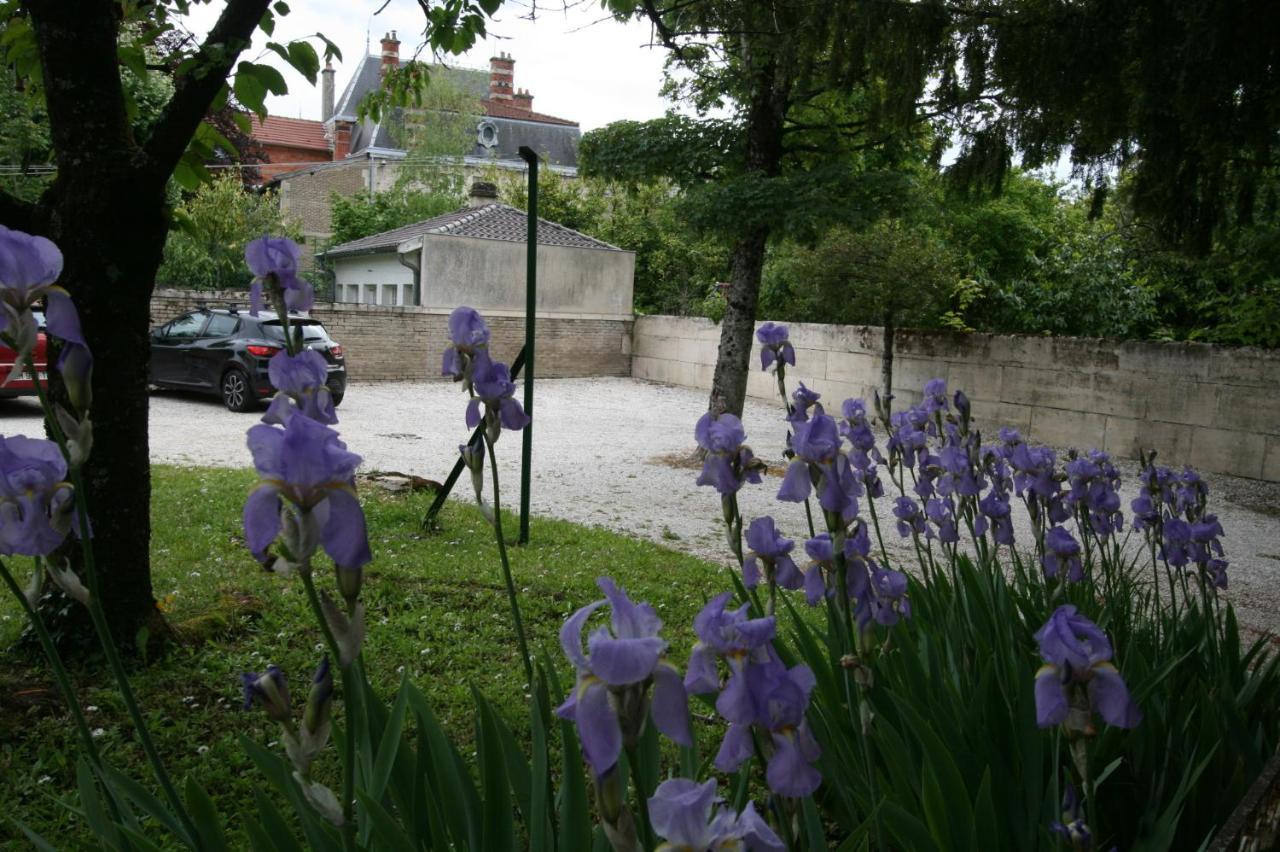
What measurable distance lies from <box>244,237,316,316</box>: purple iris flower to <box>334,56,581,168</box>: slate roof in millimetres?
40242

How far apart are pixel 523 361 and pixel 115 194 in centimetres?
256

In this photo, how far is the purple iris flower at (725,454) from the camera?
1.42 metres

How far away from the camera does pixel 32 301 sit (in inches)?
38.1

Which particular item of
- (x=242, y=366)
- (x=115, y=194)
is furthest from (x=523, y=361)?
(x=242, y=366)

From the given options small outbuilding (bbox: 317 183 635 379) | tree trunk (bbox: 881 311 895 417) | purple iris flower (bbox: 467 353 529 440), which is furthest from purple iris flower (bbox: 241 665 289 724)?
small outbuilding (bbox: 317 183 635 379)

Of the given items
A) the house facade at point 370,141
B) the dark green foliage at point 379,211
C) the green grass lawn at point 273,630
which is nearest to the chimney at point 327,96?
the house facade at point 370,141

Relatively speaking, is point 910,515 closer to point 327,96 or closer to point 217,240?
point 217,240

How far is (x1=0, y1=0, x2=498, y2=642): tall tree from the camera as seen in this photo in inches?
124

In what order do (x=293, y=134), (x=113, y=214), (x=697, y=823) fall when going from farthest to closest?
(x=293, y=134) → (x=113, y=214) → (x=697, y=823)

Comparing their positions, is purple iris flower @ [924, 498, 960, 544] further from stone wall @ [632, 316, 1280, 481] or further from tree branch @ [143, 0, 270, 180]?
→ stone wall @ [632, 316, 1280, 481]

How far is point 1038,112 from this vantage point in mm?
4234

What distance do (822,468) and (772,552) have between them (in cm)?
26

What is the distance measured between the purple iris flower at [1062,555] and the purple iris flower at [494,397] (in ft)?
4.71

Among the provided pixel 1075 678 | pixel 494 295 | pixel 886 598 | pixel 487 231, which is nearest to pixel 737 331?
pixel 886 598
